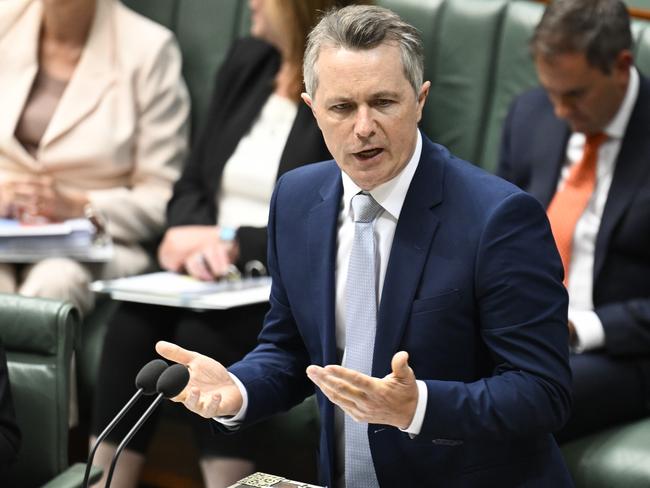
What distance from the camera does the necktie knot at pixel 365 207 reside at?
1922 mm

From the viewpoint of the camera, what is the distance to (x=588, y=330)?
107 inches

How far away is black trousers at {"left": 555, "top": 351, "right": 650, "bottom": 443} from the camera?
105 inches

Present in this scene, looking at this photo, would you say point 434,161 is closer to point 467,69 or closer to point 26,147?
point 467,69

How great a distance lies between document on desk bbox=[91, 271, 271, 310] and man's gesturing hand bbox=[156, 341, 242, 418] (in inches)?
37.4

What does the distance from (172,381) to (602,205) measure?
1486 mm

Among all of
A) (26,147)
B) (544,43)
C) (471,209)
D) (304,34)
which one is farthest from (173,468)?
(471,209)

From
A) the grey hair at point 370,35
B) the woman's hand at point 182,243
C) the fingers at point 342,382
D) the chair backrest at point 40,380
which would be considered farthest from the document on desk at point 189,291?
the fingers at point 342,382

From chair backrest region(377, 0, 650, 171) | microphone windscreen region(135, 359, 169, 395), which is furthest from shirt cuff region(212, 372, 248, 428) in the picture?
chair backrest region(377, 0, 650, 171)

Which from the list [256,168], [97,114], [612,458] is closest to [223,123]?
[256,168]

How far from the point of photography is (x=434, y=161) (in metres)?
1.92

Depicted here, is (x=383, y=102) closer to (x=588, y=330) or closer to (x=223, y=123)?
(x=588, y=330)

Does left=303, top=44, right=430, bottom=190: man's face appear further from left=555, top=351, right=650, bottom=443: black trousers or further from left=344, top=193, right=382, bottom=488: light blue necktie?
left=555, top=351, right=650, bottom=443: black trousers

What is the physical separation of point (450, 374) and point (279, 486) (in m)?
0.34

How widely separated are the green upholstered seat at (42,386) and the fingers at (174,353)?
1.80 ft
